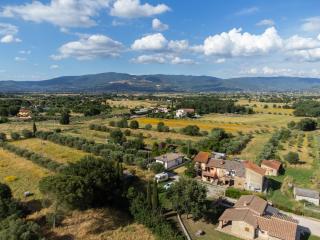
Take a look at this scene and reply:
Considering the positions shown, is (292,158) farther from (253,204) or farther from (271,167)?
(253,204)

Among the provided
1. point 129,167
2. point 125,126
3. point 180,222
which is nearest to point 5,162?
point 129,167

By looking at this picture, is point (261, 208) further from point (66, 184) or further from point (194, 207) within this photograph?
point (66, 184)

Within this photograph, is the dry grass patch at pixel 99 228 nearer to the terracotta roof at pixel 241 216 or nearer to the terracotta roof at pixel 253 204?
the terracotta roof at pixel 241 216

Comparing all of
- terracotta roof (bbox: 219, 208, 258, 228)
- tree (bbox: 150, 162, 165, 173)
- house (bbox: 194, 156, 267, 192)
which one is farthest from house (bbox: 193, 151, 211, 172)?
terracotta roof (bbox: 219, 208, 258, 228)

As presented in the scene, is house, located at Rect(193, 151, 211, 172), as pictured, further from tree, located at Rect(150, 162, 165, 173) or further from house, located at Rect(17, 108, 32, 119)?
house, located at Rect(17, 108, 32, 119)

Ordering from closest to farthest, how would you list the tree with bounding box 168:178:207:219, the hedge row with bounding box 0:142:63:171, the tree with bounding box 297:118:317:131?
the tree with bounding box 168:178:207:219 < the hedge row with bounding box 0:142:63:171 < the tree with bounding box 297:118:317:131

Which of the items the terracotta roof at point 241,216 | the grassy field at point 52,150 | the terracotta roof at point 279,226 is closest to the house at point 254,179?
the terracotta roof at point 241,216

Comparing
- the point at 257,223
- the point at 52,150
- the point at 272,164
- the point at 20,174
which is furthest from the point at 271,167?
the point at 52,150

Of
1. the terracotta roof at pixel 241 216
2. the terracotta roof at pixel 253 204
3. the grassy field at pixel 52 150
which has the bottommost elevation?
the grassy field at pixel 52 150
